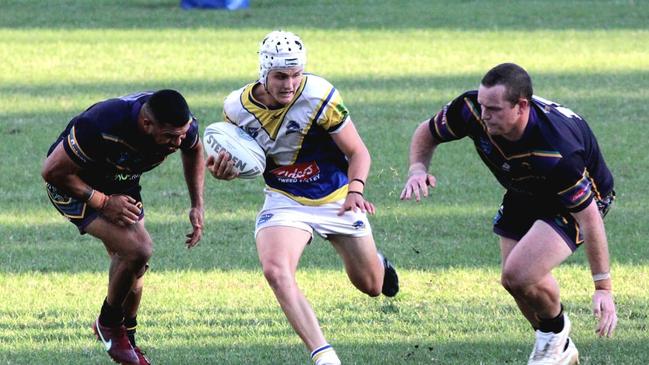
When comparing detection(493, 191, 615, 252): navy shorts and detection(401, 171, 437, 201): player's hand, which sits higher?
detection(401, 171, 437, 201): player's hand

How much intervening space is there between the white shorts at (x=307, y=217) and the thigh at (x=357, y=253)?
84mm

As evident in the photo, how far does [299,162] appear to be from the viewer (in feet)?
27.5

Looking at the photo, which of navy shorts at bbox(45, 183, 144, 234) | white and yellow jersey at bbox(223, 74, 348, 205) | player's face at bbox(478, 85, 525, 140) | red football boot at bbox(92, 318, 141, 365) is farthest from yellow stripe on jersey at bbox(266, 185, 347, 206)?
player's face at bbox(478, 85, 525, 140)

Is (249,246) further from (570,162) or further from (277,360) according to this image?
(570,162)

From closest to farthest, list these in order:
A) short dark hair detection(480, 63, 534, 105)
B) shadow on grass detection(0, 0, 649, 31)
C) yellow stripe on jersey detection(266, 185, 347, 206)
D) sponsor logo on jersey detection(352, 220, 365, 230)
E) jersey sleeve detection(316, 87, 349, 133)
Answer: short dark hair detection(480, 63, 534, 105) < jersey sleeve detection(316, 87, 349, 133) < yellow stripe on jersey detection(266, 185, 347, 206) < sponsor logo on jersey detection(352, 220, 365, 230) < shadow on grass detection(0, 0, 649, 31)

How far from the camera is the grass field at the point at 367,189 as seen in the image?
861 cm

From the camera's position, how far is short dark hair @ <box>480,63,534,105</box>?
713cm

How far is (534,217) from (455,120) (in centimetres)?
74

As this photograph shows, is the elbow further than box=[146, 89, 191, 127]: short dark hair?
Yes

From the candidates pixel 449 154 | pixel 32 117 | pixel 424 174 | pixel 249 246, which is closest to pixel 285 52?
pixel 424 174

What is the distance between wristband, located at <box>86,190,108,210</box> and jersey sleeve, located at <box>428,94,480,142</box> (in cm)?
192

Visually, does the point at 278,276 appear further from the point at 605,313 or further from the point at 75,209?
the point at 605,313

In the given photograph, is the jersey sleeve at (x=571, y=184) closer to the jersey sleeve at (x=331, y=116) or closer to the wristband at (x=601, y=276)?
the wristband at (x=601, y=276)

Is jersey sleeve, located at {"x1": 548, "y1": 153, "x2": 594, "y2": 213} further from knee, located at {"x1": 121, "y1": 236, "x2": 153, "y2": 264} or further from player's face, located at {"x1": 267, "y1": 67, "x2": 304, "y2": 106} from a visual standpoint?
knee, located at {"x1": 121, "y1": 236, "x2": 153, "y2": 264}
